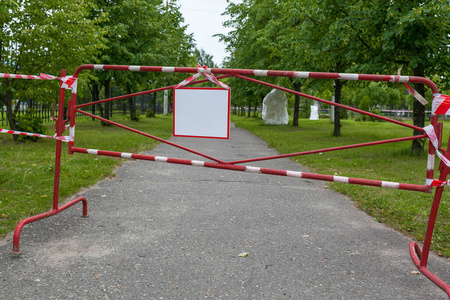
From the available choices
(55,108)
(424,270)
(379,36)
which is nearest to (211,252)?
(424,270)

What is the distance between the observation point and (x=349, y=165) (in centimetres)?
995

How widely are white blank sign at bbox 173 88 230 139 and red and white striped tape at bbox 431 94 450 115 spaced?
1907 mm

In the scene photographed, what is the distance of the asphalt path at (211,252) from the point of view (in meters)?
3.18

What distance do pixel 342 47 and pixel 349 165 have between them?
4.67 meters

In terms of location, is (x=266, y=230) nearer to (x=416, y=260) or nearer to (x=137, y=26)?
(x=416, y=260)

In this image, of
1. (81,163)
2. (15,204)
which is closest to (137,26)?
(81,163)

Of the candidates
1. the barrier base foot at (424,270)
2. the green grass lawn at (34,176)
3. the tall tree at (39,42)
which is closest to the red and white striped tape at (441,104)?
the barrier base foot at (424,270)

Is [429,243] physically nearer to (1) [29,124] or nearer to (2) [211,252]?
(2) [211,252]

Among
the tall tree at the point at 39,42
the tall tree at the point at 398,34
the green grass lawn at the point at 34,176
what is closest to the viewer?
the green grass lawn at the point at 34,176

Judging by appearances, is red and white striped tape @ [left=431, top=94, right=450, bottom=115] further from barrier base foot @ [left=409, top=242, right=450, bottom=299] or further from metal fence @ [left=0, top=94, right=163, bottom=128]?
metal fence @ [left=0, top=94, right=163, bottom=128]

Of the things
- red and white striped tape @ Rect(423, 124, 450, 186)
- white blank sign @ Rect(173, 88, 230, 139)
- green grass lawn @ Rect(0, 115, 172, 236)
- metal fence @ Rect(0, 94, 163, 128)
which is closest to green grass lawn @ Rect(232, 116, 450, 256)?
red and white striped tape @ Rect(423, 124, 450, 186)

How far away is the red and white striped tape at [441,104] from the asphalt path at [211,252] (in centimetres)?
143

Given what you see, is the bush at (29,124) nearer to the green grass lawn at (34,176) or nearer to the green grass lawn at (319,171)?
the green grass lawn at (319,171)

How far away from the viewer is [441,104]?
11.5 feet
